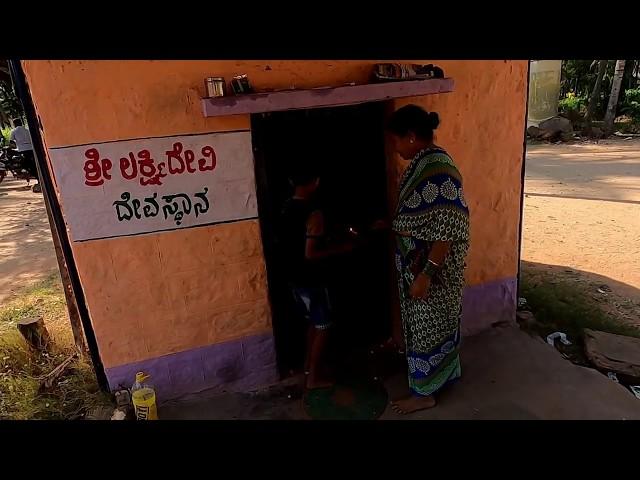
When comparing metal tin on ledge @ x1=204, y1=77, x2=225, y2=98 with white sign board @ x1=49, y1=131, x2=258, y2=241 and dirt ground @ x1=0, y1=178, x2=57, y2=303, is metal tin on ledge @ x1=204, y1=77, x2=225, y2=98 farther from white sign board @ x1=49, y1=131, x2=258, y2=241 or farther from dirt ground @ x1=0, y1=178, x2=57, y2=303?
dirt ground @ x1=0, y1=178, x2=57, y2=303

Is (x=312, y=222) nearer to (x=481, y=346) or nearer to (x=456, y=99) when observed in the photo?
(x=456, y=99)

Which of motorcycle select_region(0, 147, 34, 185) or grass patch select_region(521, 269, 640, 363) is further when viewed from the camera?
motorcycle select_region(0, 147, 34, 185)

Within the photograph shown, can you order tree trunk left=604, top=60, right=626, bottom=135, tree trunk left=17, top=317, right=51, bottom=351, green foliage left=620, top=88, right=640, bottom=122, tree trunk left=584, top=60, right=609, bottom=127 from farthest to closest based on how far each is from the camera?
tree trunk left=584, top=60, right=609, bottom=127
green foliage left=620, top=88, right=640, bottom=122
tree trunk left=604, top=60, right=626, bottom=135
tree trunk left=17, top=317, right=51, bottom=351

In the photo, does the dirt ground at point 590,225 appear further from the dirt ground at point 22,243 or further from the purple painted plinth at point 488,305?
the dirt ground at point 22,243

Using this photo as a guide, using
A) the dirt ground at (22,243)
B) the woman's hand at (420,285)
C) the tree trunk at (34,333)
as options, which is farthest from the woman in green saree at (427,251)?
the dirt ground at (22,243)

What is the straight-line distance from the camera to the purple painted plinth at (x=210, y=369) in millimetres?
3125

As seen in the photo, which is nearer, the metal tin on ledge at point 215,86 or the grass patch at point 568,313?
the metal tin on ledge at point 215,86

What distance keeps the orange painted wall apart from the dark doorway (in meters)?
0.22

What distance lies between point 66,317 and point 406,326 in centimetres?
367

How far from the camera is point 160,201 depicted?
2855mm

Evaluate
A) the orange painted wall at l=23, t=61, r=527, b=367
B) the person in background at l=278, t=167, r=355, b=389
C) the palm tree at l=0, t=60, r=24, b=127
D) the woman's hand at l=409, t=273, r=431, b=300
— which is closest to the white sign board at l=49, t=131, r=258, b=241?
the orange painted wall at l=23, t=61, r=527, b=367

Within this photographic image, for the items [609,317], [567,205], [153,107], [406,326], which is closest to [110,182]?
[153,107]

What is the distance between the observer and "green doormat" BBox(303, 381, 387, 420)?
10.2 feet

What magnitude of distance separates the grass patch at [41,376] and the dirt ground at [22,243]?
1.60m
